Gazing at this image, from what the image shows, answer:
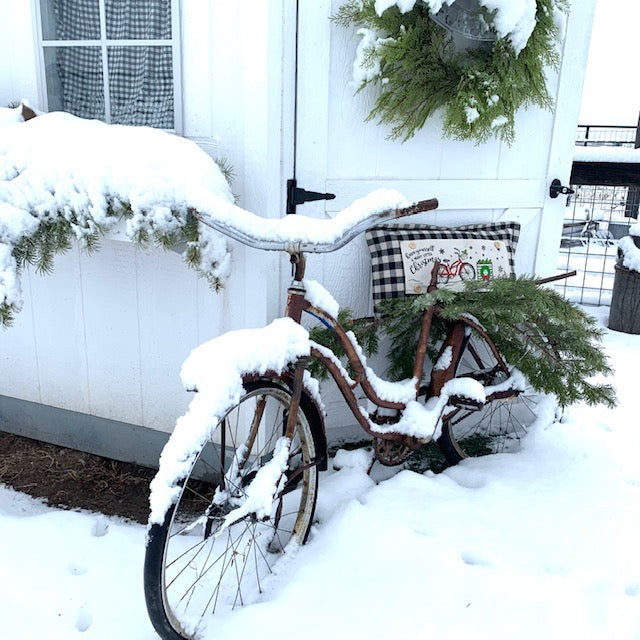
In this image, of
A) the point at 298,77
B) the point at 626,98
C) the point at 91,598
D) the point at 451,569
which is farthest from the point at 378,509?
the point at 626,98

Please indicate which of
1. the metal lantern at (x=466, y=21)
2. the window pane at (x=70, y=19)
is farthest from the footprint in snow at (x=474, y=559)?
the window pane at (x=70, y=19)

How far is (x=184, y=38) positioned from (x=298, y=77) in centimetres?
43

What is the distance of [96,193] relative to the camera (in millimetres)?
1896

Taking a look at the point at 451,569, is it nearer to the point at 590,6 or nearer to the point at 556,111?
the point at 556,111

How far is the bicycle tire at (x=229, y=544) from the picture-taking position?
4.96 ft

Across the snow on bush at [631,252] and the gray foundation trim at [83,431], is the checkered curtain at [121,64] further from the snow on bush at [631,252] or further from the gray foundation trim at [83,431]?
the snow on bush at [631,252]

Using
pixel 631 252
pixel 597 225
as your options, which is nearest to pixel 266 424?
pixel 631 252

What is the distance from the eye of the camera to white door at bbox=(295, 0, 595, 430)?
230cm

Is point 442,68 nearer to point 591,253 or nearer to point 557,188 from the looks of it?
point 557,188

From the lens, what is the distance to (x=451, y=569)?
1818mm

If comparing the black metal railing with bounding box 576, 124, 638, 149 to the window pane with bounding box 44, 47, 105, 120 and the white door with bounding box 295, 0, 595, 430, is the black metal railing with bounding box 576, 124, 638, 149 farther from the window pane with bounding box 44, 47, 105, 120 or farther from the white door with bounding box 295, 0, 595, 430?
the window pane with bounding box 44, 47, 105, 120

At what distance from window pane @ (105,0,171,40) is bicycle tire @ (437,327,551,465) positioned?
1.64m

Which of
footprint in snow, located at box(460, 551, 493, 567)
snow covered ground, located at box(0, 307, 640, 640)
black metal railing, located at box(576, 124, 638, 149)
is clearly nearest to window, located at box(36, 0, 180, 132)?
snow covered ground, located at box(0, 307, 640, 640)

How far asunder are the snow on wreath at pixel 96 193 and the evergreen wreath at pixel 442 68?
741 mm
